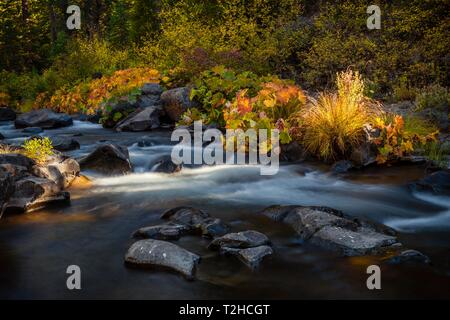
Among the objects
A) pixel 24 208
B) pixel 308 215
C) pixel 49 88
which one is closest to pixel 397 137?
pixel 308 215

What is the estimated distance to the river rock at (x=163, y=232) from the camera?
5621 mm

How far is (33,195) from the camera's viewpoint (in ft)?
22.5

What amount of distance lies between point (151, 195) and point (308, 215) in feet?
9.11

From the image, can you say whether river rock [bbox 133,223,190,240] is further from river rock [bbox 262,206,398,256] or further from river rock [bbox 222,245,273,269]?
river rock [bbox 262,206,398,256]

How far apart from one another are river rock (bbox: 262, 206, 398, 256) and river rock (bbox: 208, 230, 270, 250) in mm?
548

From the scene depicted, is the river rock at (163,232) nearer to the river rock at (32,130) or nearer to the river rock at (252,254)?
the river rock at (252,254)

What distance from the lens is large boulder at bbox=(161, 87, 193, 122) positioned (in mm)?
14578

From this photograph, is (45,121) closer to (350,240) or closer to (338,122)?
(338,122)

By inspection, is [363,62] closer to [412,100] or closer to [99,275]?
[412,100]

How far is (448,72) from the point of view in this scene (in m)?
14.9

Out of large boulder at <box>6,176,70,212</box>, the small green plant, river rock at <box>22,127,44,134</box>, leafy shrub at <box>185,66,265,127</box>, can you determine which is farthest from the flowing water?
river rock at <box>22,127,44,134</box>

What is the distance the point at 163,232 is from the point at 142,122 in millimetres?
9264

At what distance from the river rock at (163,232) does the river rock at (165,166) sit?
3497mm

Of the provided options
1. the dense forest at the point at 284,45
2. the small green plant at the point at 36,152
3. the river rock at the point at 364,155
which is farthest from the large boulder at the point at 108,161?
the dense forest at the point at 284,45
